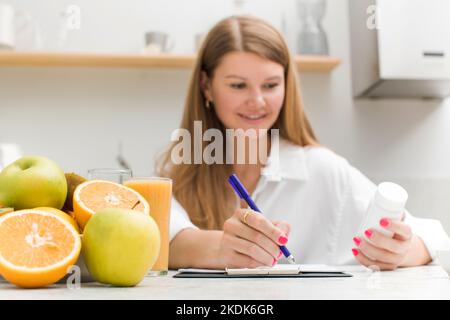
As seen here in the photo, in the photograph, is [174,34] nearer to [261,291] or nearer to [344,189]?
[344,189]

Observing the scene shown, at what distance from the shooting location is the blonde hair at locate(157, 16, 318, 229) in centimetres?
175

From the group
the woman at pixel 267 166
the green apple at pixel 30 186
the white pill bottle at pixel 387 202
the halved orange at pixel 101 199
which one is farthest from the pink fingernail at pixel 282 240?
the woman at pixel 267 166

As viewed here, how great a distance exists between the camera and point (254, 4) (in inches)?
108

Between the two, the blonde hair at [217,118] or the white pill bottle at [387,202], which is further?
the blonde hair at [217,118]

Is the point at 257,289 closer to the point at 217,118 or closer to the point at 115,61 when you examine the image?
the point at 217,118

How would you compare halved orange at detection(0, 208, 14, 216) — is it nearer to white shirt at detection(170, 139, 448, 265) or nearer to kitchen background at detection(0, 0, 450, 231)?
white shirt at detection(170, 139, 448, 265)

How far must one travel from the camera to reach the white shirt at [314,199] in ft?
5.61

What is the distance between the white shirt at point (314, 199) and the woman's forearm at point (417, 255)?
15.6 inches

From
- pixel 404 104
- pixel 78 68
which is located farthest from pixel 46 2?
pixel 404 104

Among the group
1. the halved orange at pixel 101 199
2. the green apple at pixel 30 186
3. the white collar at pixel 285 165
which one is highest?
the green apple at pixel 30 186

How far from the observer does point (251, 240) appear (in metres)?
1.17

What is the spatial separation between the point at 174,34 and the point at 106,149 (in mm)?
599

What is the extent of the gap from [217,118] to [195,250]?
27.5 inches

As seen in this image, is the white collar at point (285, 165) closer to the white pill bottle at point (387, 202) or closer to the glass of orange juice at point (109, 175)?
the white pill bottle at point (387, 202)
